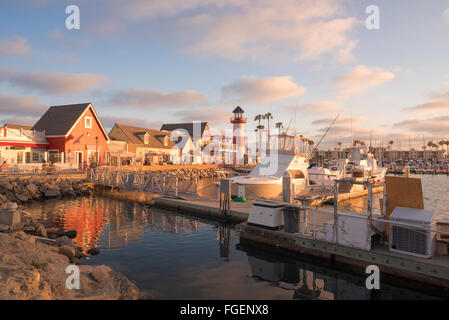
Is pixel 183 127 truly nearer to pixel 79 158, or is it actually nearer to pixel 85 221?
pixel 79 158

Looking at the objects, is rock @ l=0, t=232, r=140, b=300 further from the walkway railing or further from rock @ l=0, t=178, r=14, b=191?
rock @ l=0, t=178, r=14, b=191

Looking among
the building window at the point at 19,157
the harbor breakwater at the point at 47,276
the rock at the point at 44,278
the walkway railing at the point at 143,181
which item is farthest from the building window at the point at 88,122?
the rock at the point at 44,278

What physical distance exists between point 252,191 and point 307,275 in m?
10.0

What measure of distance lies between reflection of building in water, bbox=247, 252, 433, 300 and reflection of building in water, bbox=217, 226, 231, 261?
1.08m

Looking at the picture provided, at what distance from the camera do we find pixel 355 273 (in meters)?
8.37

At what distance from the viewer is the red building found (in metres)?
33.2

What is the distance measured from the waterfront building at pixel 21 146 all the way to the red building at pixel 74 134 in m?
1.00

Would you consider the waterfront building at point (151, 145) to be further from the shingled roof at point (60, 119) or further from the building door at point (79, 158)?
the shingled roof at point (60, 119)

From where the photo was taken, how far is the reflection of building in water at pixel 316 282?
7.42 meters

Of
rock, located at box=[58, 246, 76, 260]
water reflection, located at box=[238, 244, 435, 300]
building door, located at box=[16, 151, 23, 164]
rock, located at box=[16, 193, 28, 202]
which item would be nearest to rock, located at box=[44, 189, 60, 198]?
rock, located at box=[16, 193, 28, 202]

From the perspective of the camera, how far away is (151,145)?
158ft

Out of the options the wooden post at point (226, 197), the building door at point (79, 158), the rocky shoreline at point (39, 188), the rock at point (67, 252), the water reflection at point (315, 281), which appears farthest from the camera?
the building door at point (79, 158)
